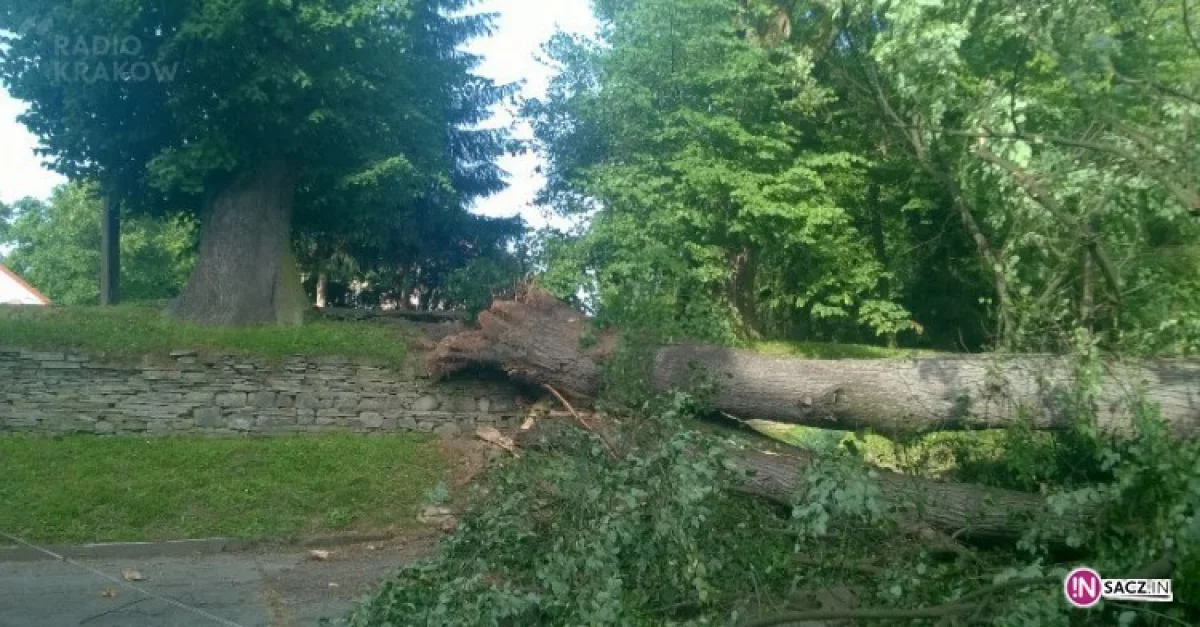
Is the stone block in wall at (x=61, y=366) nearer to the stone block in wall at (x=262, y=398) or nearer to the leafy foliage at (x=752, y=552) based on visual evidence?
the stone block in wall at (x=262, y=398)

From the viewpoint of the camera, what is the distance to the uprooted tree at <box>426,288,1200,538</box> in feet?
21.6

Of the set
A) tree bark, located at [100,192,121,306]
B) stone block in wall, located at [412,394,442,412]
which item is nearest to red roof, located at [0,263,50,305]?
tree bark, located at [100,192,121,306]

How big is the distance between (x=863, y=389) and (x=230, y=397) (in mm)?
6995

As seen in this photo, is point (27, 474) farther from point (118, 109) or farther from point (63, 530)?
point (118, 109)

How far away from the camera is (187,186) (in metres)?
13.1

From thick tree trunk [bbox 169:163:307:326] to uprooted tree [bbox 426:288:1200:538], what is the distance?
2.83 meters

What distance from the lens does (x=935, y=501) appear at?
6.60 metres

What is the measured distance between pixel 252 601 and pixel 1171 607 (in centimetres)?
621

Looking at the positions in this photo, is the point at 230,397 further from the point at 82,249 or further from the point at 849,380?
the point at 82,249

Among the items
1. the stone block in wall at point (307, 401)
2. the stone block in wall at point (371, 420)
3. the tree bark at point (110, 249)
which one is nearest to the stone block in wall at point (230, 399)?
the stone block in wall at point (307, 401)

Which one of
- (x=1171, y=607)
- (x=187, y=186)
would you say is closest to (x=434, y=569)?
(x=1171, y=607)

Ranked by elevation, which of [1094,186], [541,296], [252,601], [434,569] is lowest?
[252,601]

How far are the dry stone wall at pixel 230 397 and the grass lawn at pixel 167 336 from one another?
11 centimetres

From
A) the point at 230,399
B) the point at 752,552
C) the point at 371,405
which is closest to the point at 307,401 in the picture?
the point at 371,405
